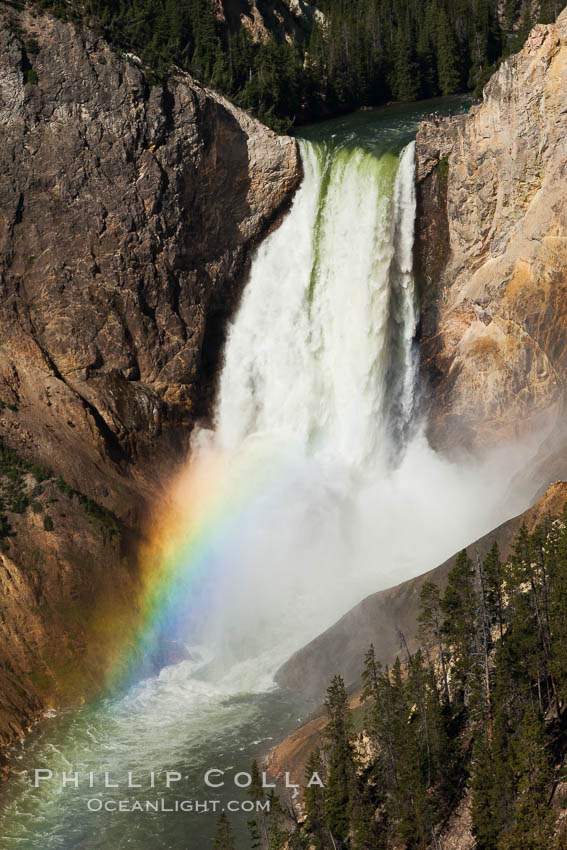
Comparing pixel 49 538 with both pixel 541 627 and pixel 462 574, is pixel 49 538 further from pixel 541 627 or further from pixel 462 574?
pixel 541 627

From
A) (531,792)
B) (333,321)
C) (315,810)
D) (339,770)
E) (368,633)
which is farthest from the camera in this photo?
(333,321)

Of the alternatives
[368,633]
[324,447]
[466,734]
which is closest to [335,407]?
[324,447]

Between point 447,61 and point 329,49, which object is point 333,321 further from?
point 329,49

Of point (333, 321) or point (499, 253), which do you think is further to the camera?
point (333, 321)

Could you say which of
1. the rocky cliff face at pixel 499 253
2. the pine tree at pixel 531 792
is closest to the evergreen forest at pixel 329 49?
the rocky cliff face at pixel 499 253

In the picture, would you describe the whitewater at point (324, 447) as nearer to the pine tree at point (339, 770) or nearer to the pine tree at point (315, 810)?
the pine tree at point (339, 770)

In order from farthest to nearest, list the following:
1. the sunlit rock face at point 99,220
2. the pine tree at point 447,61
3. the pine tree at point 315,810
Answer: the pine tree at point 447,61, the sunlit rock face at point 99,220, the pine tree at point 315,810

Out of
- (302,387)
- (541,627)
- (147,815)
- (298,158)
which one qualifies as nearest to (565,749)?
(541,627)
